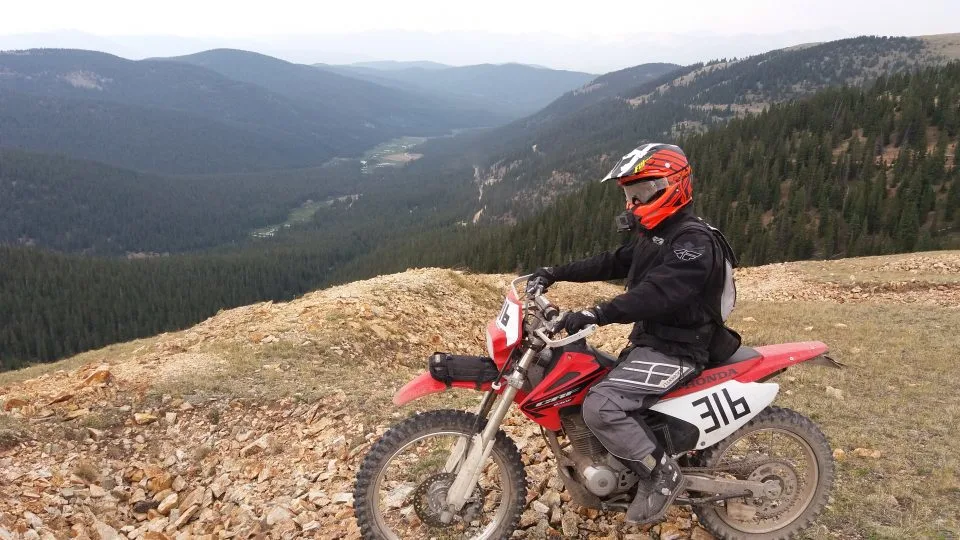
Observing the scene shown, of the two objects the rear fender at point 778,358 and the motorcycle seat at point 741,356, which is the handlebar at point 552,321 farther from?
the rear fender at point 778,358

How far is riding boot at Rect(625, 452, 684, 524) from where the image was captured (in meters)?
4.58

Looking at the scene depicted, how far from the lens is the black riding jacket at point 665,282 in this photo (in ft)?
13.8

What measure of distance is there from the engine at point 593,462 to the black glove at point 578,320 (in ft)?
3.42

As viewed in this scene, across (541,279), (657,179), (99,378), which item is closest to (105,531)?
(99,378)

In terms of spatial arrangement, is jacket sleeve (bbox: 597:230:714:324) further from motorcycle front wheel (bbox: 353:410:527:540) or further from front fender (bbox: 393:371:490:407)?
motorcycle front wheel (bbox: 353:410:527:540)

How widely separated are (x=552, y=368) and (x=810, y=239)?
8323 cm

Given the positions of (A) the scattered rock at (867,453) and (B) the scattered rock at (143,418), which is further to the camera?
(B) the scattered rock at (143,418)

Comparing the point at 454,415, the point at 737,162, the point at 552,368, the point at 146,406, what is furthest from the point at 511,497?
the point at 737,162

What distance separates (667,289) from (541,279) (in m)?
1.28

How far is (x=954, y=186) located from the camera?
2844 inches

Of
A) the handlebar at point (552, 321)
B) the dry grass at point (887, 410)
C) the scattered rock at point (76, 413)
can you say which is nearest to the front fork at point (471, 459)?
the handlebar at point (552, 321)

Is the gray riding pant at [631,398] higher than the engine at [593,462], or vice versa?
the gray riding pant at [631,398]

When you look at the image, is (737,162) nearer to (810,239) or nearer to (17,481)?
(810,239)

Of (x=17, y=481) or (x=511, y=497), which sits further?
(x=17, y=481)
